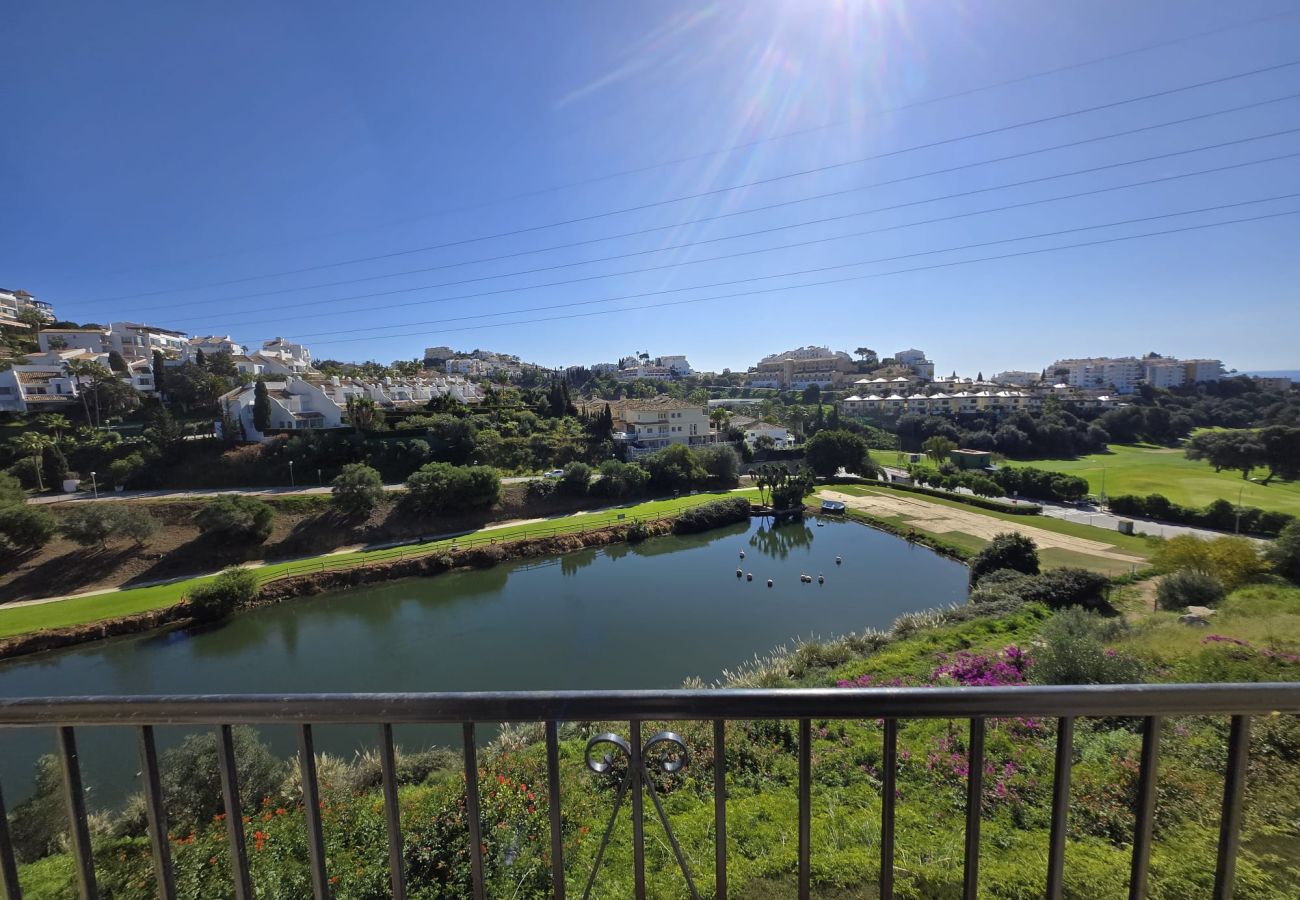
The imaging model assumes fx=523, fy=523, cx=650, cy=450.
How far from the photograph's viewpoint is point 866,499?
2894 cm

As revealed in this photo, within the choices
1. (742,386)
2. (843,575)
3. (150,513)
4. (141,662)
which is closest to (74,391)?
(150,513)

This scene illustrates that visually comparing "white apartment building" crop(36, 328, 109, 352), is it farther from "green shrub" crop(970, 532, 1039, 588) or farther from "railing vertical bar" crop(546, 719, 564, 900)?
"green shrub" crop(970, 532, 1039, 588)

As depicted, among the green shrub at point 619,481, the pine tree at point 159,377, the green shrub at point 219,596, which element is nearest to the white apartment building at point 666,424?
the green shrub at point 619,481

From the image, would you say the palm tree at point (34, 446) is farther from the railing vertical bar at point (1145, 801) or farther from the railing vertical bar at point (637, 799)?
the railing vertical bar at point (1145, 801)

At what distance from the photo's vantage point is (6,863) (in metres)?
1.26

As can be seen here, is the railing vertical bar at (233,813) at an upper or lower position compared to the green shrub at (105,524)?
upper

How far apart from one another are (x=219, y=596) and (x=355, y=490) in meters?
7.46

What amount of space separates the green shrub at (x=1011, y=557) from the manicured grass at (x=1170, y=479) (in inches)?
429

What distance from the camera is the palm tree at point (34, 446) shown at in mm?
23047

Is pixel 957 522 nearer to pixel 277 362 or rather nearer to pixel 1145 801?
pixel 1145 801

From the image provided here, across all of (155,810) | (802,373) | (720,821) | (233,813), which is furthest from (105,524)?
(802,373)

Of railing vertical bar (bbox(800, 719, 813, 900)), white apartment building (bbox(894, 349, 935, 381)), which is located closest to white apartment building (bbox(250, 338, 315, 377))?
railing vertical bar (bbox(800, 719, 813, 900))

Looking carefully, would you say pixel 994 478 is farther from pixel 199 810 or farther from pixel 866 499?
pixel 199 810

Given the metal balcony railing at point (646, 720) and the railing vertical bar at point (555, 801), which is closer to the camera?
the metal balcony railing at point (646, 720)
